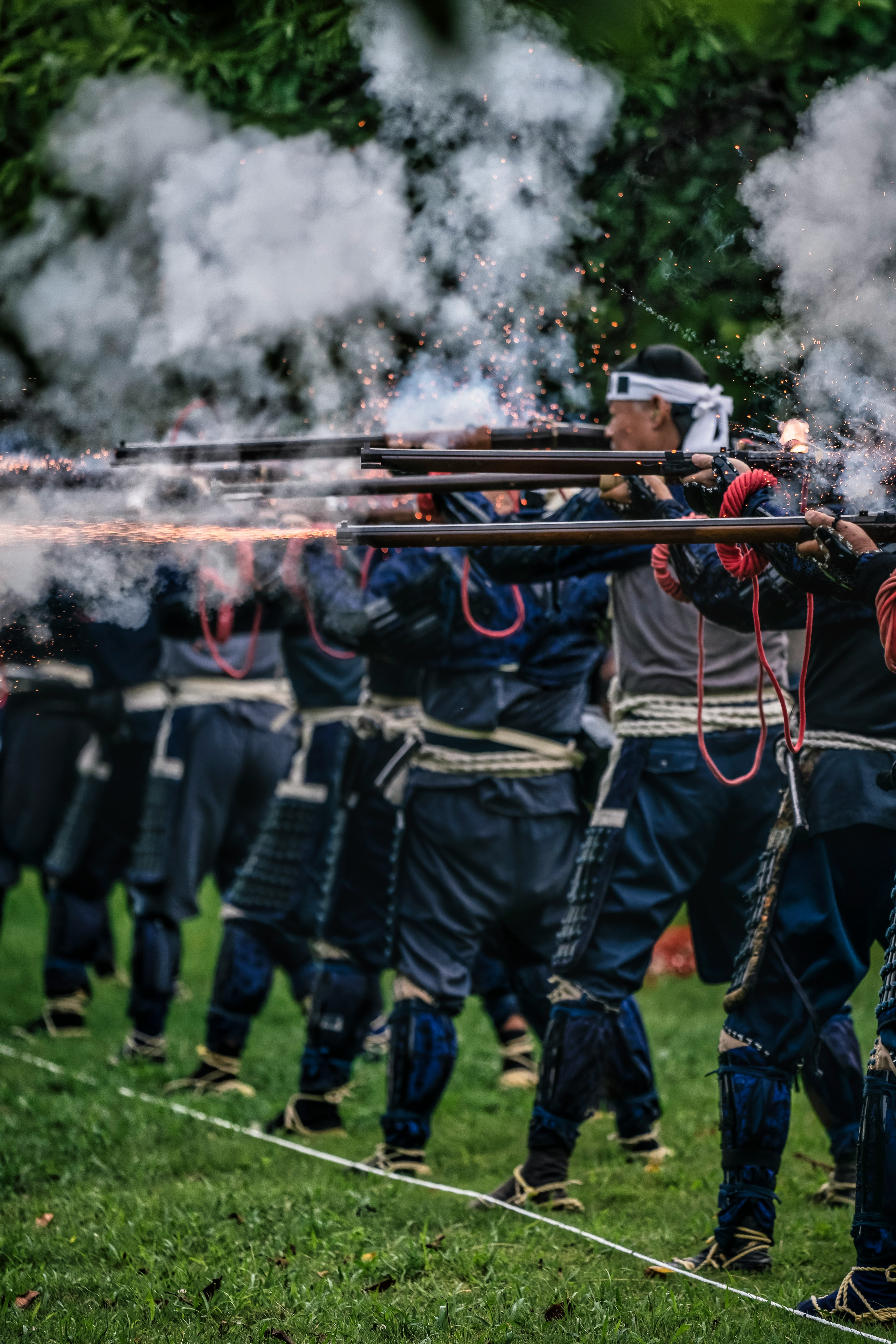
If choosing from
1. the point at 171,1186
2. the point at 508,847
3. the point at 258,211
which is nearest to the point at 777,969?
the point at 508,847

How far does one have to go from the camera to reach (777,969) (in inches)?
163

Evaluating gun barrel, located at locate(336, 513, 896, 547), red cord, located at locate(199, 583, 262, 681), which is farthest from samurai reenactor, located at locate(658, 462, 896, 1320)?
red cord, located at locate(199, 583, 262, 681)

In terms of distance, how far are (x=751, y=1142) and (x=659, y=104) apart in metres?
3.60

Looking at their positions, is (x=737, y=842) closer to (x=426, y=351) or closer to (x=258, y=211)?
(x=426, y=351)

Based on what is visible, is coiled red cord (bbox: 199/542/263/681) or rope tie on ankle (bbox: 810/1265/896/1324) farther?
coiled red cord (bbox: 199/542/263/681)

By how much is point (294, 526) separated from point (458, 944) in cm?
193

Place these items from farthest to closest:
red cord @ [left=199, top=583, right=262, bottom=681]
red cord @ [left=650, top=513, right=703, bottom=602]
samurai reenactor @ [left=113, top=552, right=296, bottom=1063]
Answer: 1. samurai reenactor @ [left=113, top=552, right=296, bottom=1063]
2. red cord @ [left=199, top=583, right=262, bottom=681]
3. red cord @ [left=650, top=513, right=703, bottom=602]

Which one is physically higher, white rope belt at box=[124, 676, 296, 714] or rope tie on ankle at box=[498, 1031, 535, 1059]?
white rope belt at box=[124, 676, 296, 714]

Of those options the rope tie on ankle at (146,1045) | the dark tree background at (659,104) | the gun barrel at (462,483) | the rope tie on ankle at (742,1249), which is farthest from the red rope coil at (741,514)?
the rope tie on ankle at (146,1045)

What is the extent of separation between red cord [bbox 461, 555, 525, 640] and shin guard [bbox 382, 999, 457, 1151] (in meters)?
1.30

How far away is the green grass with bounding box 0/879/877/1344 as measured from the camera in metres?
3.56

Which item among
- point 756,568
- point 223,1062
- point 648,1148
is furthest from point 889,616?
point 223,1062

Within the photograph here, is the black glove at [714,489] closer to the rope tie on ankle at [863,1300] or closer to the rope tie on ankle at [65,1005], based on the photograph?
the rope tie on ankle at [863,1300]

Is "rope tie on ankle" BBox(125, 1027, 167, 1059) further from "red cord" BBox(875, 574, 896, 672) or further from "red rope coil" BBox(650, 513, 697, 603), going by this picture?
"red cord" BBox(875, 574, 896, 672)
